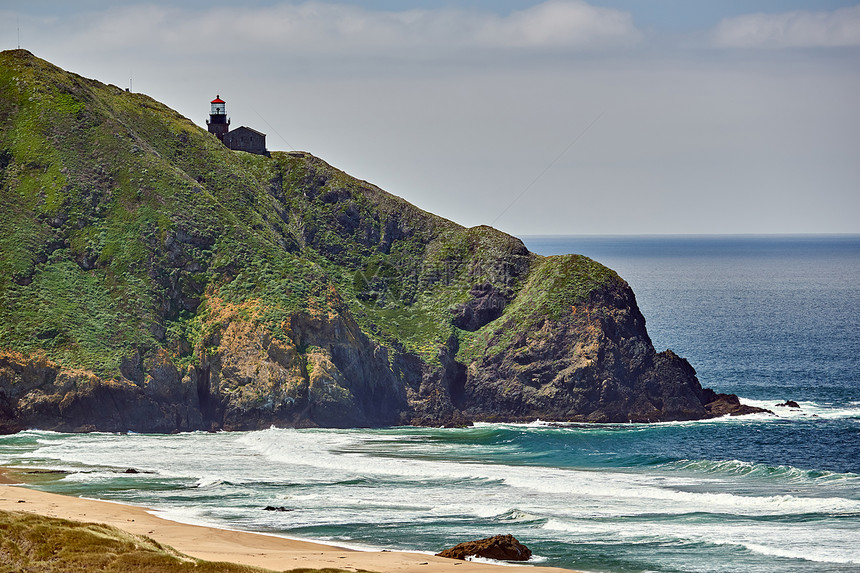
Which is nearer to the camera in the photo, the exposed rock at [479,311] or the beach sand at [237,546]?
the beach sand at [237,546]

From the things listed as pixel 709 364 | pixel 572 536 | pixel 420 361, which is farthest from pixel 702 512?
pixel 709 364

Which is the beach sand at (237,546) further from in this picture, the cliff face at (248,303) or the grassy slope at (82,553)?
the cliff face at (248,303)

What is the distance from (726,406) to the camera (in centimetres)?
9662

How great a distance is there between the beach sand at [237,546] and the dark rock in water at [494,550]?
1.01 meters

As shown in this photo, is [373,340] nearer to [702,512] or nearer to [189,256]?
[189,256]

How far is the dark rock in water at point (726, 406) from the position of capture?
95.4m

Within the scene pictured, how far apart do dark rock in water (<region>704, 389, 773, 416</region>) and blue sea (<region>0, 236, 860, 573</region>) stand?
2.39 m

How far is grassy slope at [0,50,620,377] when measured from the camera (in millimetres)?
91312

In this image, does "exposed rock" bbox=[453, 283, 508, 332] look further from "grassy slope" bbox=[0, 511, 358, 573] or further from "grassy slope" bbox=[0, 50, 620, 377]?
"grassy slope" bbox=[0, 511, 358, 573]

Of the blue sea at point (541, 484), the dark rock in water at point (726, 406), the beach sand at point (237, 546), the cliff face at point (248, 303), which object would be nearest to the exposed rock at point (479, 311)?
the cliff face at point (248, 303)

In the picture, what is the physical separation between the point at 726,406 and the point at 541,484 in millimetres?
36834

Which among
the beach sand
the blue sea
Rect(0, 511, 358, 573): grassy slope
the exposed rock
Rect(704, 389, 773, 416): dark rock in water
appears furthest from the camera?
the exposed rock

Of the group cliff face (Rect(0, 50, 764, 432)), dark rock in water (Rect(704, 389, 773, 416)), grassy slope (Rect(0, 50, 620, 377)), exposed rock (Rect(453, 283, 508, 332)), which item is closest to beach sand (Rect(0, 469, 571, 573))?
cliff face (Rect(0, 50, 764, 432))

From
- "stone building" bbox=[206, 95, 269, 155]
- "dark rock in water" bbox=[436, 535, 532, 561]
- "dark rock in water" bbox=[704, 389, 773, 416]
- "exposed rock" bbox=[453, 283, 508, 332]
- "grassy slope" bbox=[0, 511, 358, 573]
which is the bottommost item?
"dark rock in water" bbox=[436, 535, 532, 561]
